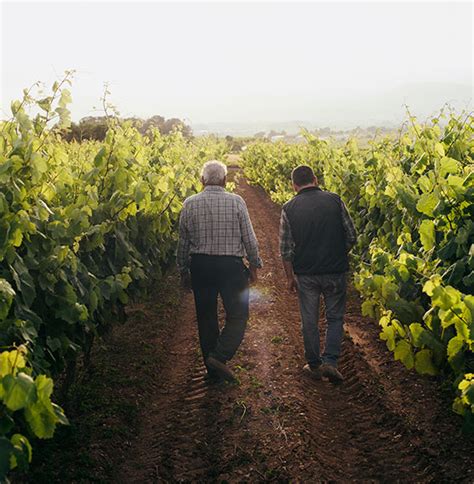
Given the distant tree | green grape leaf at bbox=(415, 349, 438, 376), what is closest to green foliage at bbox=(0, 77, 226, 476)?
the distant tree

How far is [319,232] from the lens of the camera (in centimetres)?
634

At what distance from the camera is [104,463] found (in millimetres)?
4848

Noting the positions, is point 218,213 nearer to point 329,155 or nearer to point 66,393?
point 66,393

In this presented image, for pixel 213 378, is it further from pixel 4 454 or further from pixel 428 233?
pixel 4 454

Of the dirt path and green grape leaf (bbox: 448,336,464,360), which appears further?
the dirt path

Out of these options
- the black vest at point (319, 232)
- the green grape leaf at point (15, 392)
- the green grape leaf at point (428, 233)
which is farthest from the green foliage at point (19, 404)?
the black vest at point (319, 232)

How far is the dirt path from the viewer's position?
184 inches

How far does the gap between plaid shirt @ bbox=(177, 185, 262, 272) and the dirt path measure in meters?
1.36

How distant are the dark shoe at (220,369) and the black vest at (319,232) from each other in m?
1.23

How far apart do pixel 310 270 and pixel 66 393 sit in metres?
2.60

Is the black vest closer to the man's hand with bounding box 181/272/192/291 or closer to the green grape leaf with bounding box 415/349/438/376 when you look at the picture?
the man's hand with bounding box 181/272/192/291

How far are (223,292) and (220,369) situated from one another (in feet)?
2.45

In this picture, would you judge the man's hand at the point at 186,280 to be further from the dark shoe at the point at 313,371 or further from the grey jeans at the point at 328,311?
the dark shoe at the point at 313,371

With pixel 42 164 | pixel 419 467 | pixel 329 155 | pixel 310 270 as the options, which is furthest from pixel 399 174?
pixel 329 155
